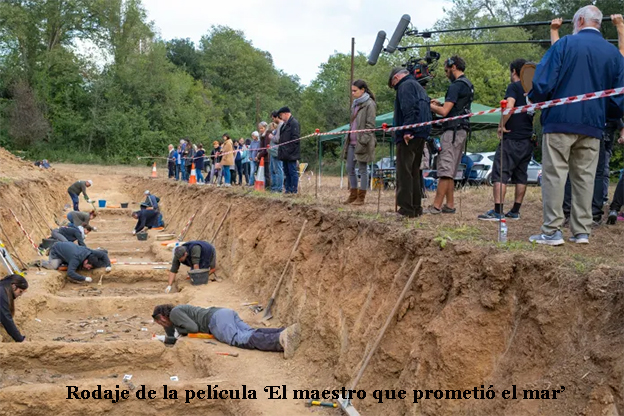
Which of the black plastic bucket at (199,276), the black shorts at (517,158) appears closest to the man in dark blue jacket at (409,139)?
the black shorts at (517,158)

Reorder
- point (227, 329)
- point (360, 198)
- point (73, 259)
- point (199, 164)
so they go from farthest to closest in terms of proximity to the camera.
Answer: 1. point (199, 164)
2. point (73, 259)
3. point (360, 198)
4. point (227, 329)

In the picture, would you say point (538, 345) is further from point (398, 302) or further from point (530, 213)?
point (530, 213)

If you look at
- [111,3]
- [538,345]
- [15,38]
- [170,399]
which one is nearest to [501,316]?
[538,345]

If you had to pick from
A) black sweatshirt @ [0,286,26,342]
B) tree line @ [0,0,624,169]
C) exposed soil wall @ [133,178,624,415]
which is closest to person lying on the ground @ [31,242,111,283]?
black sweatshirt @ [0,286,26,342]

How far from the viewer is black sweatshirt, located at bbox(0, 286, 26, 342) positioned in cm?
822

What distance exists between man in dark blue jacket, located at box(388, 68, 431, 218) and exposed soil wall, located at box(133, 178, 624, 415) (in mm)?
629

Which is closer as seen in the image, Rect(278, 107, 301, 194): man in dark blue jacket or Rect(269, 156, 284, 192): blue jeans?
Rect(278, 107, 301, 194): man in dark blue jacket

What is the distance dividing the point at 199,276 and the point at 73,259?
3177 mm

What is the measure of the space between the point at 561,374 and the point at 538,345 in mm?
385

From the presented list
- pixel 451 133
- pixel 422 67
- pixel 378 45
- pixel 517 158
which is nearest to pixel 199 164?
pixel 378 45

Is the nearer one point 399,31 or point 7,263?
point 399,31

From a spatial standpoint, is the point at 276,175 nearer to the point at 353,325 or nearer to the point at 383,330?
the point at 353,325

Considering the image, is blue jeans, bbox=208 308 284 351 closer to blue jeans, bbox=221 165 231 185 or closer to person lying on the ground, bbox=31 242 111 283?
person lying on the ground, bbox=31 242 111 283

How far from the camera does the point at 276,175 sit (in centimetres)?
1402
